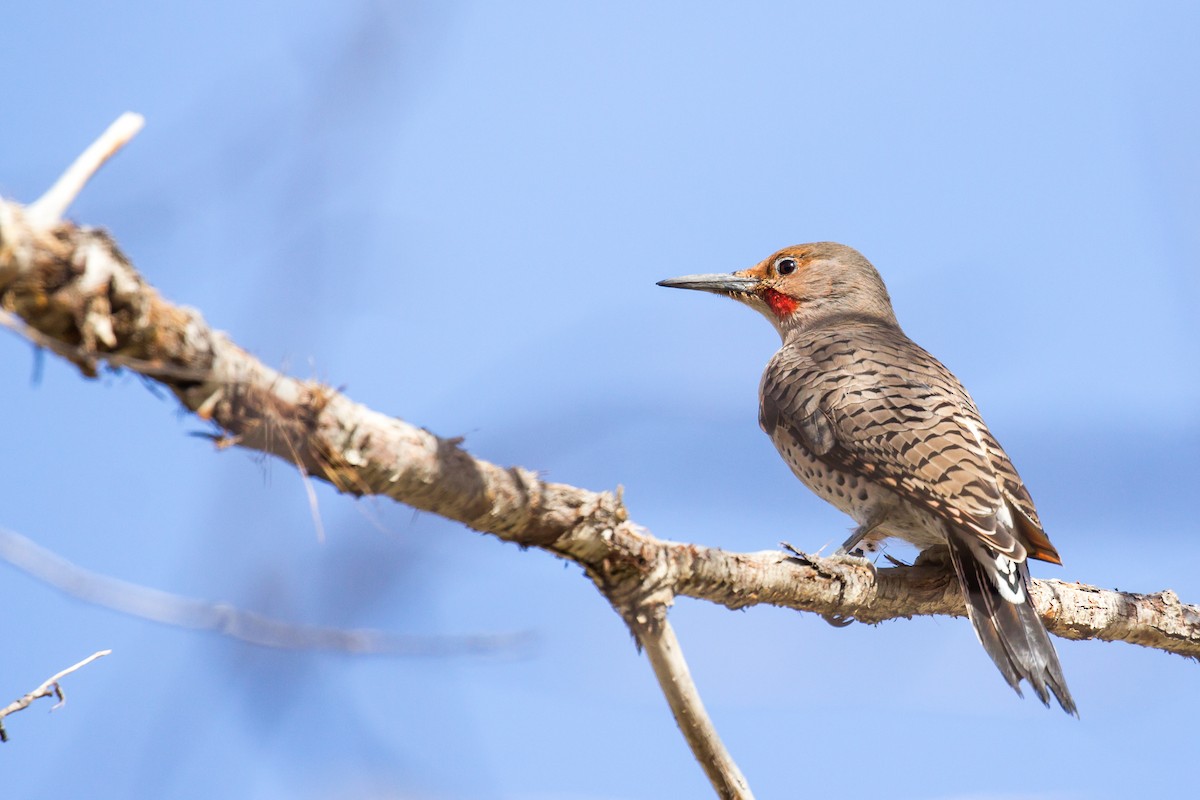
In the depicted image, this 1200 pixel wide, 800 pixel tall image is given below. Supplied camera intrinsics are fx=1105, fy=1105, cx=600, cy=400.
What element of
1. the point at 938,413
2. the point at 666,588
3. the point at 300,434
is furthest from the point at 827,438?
the point at 300,434

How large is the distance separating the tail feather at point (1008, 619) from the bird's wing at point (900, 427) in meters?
0.11

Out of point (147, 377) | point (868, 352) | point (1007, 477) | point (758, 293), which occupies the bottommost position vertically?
point (147, 377)

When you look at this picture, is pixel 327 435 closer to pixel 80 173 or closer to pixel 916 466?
pixel 80 173

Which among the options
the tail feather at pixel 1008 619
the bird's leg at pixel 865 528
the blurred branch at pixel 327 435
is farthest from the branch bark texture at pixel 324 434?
the bird's leg at pixel 865 528

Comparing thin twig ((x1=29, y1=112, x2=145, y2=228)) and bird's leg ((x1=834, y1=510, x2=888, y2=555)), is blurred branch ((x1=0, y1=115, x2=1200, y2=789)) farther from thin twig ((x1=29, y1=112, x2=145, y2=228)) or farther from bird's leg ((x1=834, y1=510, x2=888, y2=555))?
bird's leg ((x1=834, y1=510, x2=888, y2=555))

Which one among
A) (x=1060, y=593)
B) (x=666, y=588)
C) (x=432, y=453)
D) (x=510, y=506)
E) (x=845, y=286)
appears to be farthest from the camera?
(x=845, y=286)

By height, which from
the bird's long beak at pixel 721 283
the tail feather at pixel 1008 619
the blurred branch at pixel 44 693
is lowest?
the blurred branch at pixel 44 693

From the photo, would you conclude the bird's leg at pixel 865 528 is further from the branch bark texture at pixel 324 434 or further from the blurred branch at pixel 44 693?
the blurred branch at pixel 44 693

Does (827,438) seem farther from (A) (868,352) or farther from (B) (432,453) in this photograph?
(B) (432,453)

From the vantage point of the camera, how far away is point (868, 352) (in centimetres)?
495

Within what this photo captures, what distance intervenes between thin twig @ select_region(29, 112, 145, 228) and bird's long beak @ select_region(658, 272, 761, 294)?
4675 millimetres

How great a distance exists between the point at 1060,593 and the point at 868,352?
1.38 metres

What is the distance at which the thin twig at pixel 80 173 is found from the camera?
160cm

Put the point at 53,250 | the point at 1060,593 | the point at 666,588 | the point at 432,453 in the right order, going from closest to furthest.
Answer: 1. the point at 53,250
2. the point at 432,453
3. the point at 666,588
4. the point at 1060,593
